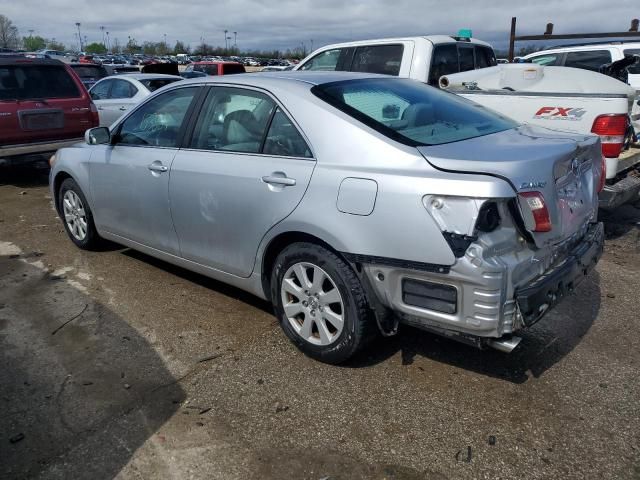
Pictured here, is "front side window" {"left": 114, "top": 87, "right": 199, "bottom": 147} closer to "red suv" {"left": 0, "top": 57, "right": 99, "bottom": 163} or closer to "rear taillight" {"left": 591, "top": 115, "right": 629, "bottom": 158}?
"rear taillight" {"left": 591, "top": 115, "right": 629, "bottom": 158}

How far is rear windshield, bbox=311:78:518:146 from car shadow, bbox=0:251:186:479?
1.80 meters

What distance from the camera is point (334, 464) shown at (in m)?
2.48

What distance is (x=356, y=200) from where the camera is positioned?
2824 millimetres

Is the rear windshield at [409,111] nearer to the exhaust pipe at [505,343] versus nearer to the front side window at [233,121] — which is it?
the front side window at [233,121]

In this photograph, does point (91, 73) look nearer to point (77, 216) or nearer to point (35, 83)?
point (35, 83)

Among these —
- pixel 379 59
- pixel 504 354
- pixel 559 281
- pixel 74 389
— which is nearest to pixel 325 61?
pixel 379 59

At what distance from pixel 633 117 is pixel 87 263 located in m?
5.59

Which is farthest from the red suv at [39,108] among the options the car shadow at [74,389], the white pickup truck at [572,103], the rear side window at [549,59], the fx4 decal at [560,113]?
the rear side window at [549,59]

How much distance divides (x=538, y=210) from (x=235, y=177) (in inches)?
70.1

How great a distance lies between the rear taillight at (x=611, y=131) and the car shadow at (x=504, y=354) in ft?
5.60

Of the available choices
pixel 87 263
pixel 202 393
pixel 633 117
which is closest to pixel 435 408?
pixel 202 393

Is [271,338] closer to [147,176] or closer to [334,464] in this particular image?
[334,464]

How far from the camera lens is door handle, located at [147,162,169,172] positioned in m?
3.94

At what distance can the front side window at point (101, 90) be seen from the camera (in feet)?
36.0
